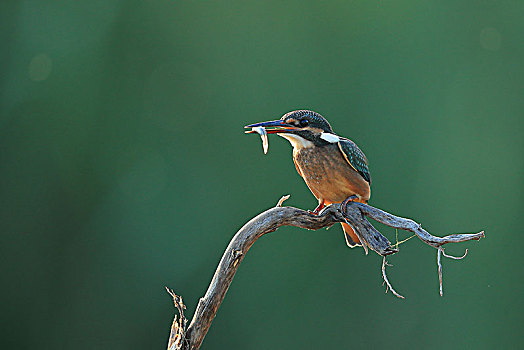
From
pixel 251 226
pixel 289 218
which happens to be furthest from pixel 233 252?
pixel 289 218

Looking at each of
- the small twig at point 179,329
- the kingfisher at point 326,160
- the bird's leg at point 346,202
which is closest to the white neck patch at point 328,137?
the kingfisher at point 326,160

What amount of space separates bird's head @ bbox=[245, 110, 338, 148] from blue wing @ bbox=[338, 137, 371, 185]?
34 millimetres

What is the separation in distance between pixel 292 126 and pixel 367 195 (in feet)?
1.09

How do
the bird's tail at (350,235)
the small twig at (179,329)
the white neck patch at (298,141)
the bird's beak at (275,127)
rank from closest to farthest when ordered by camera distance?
the small twig at (179,329) < the bird's beak at (275,127) < the white neck patch at (298,141) < the bird's tail at (350,235)

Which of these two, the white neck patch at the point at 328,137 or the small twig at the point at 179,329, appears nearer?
the small twig at the point at 179,329

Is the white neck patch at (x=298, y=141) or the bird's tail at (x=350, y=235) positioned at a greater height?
the white neck patch at (x=298, y=141)

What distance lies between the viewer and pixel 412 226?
1232 millimetres

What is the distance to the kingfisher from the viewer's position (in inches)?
53.9

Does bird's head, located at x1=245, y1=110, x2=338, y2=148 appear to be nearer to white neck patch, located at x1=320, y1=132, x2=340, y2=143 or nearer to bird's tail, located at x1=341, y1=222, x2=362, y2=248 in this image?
white neck patch, located at x1=320, y1=132, x2=340, y2=143

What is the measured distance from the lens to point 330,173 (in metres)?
1.42

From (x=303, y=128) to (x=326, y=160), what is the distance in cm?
12

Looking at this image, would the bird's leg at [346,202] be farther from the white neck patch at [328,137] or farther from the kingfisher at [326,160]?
the white neck patch at [328,137]

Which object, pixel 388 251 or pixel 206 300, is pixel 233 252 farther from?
pixel 388 251

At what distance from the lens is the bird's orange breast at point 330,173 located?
1.41m
